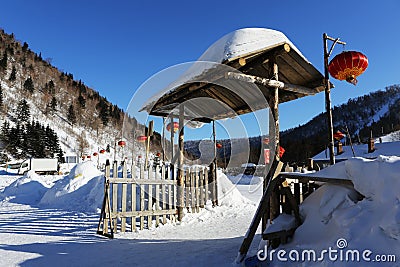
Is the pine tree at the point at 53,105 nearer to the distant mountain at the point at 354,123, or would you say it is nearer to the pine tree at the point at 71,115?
the pine tree at the point at 71,115

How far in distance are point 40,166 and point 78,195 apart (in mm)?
22756

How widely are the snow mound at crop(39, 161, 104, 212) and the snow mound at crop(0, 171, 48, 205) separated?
1439mm

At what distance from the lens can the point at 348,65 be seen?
195 inches

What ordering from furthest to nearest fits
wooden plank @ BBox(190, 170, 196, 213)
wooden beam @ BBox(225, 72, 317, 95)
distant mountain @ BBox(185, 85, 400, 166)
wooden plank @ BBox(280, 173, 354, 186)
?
distant mountain @ BBox(185, 85, 400, 166)
wooden plank @ BBox(190, 170, 196, 213)
wooden beam @ BBox(225, 72, 317, 95)
wooden plank @ BBox(280, 173, 354, 186)

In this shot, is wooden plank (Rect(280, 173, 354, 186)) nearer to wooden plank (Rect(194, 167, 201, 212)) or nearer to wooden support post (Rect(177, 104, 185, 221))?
wooden support post (Rect(177, 104, 185, 221))

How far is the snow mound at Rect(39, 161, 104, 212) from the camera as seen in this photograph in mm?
9352

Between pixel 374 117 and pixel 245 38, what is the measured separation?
8968 centimetres

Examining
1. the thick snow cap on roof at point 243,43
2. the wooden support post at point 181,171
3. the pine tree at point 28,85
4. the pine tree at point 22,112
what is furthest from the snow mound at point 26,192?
the pine tree at point 28,85

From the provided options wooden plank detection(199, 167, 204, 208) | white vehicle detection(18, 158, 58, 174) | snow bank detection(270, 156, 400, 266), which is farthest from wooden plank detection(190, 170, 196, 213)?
white vehicle detection(18, 158, 58, 174)

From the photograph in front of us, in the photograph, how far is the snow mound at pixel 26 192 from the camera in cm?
1225

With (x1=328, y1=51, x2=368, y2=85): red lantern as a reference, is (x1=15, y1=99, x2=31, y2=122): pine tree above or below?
above

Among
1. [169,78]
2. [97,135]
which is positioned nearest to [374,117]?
[97,135]

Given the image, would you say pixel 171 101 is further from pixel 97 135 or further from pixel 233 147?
pixel 97 135

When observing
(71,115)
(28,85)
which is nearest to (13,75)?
(28,85)
